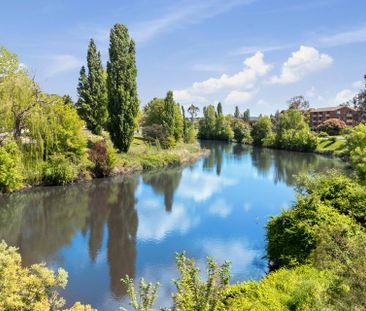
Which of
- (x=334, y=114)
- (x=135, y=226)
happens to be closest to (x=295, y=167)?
(x=135, y=226)

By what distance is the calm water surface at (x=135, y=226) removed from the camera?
1497 cm

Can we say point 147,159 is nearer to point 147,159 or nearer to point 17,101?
point 147,159

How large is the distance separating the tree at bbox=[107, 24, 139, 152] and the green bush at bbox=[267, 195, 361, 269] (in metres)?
30.7

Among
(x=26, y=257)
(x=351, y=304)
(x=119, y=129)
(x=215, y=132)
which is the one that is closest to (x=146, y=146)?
(x=119, y=129)

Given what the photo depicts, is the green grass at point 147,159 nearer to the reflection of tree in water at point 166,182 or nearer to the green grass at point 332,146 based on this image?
the reflection of tree in water at point 166,182

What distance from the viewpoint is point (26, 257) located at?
54.2 ft

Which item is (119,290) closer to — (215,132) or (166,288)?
(166,288)

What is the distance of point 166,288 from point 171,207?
1290cm

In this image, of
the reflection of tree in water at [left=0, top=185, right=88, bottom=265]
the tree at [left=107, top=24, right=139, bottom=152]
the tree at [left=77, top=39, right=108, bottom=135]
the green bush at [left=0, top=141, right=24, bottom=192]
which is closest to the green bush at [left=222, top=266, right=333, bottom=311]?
the reflection of tree in water at [left=0, top=185, right=88, bottom=265]

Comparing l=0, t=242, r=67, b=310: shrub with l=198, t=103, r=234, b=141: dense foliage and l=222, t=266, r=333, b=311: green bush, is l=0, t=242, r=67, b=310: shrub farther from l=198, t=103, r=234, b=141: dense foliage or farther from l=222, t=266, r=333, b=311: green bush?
l=198, t=103, r=234, b=141: dense foliage

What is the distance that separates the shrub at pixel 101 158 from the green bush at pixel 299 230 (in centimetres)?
2598

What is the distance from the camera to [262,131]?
86438 mm

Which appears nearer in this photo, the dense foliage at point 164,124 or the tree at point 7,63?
Answer: the tree at point 7,63

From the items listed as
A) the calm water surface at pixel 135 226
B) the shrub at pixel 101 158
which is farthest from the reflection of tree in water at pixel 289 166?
the shrub at pixel 101 158
